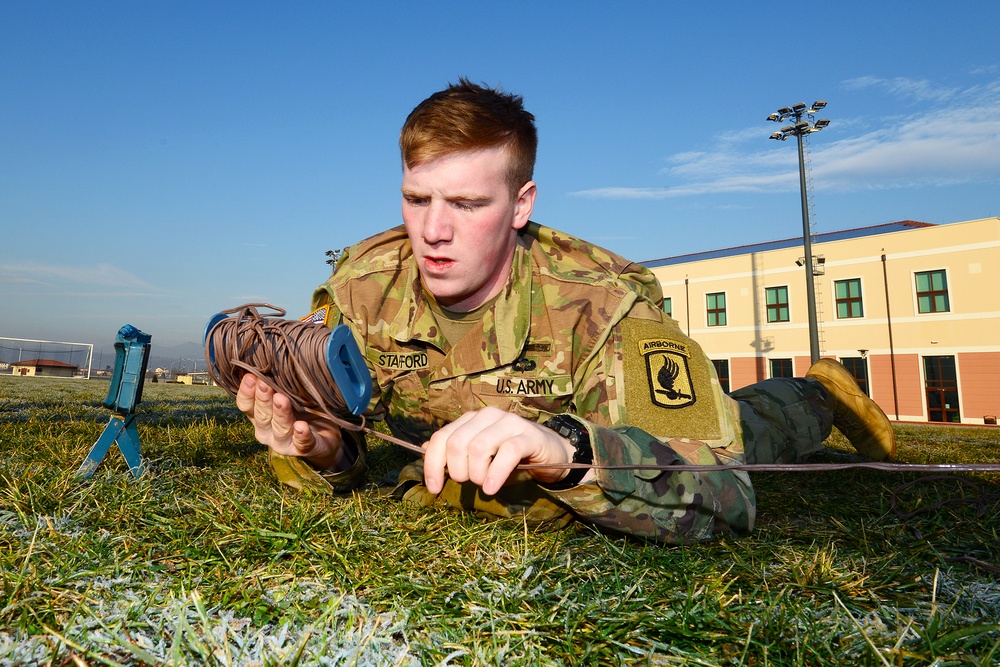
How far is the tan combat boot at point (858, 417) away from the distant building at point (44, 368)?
3119 cm

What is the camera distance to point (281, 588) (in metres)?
1.41

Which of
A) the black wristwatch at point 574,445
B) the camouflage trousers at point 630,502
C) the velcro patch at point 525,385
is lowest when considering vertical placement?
the camouflage trousers at point 630,502

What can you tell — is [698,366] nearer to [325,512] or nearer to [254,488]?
[325,512]

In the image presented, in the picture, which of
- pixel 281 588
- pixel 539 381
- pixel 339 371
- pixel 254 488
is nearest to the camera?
pixel 281 588

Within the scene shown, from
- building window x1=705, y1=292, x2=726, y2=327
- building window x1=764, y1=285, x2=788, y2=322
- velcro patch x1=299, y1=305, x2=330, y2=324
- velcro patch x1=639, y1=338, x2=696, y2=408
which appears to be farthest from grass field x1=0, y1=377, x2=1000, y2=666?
building window x1=705, y1=292, x2=726, y2=327

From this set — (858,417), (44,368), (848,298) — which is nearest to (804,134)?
(848,298)

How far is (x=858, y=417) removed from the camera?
4.70 metres

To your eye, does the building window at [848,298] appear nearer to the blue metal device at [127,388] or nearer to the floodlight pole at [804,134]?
the floodlight pole at [804,134]

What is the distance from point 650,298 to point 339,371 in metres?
1.62

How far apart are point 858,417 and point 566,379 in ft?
10.5

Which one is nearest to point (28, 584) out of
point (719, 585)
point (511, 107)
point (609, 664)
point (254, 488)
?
point (254, 488)

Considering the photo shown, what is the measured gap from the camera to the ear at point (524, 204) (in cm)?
302

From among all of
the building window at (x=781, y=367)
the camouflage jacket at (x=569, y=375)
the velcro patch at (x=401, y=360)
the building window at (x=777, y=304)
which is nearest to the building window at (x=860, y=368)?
the building window at (x=781, y=367)

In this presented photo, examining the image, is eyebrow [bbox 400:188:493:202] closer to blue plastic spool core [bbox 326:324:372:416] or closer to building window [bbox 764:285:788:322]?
blue plastic spool core [bbox 326:324:372:416]
